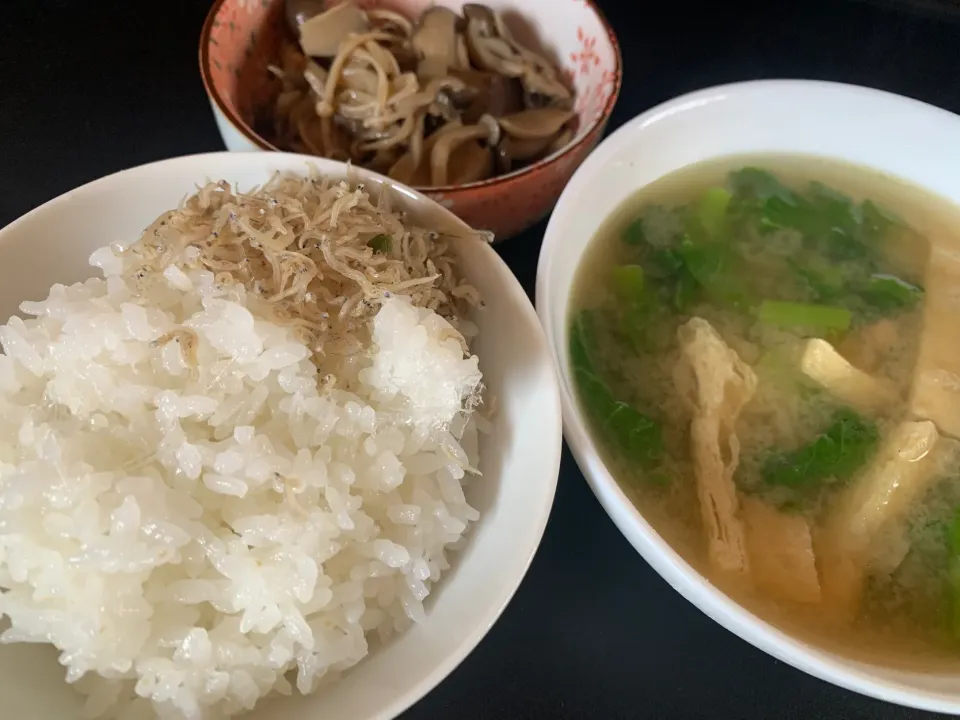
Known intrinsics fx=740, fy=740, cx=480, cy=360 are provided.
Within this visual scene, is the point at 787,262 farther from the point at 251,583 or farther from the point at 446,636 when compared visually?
the point at 251,583

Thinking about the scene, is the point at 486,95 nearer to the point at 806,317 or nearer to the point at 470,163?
the point at 470,163

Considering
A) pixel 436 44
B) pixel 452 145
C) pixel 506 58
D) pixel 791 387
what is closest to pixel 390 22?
pixel 436 44

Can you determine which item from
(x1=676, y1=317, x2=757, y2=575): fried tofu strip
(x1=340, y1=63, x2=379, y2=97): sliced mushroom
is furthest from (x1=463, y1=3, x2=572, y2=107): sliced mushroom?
(x1=676, y1=317, x2=757, y2=575): fried tofu strip

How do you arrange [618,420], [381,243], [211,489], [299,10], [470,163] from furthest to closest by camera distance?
[299,10], [470,163], [618,420], [381,243], [211,489]

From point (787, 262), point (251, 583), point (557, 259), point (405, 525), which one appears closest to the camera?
point (251, 583)

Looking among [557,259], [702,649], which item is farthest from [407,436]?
[702,649]

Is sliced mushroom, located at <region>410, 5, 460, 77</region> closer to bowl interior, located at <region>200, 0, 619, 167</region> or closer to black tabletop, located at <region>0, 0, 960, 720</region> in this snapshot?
bowl interior, located at <region>200, 0, 619, 167</region>

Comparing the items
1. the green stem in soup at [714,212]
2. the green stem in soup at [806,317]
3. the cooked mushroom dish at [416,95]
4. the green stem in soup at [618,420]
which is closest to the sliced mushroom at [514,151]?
the cooked mushroom dish at [416,95]
